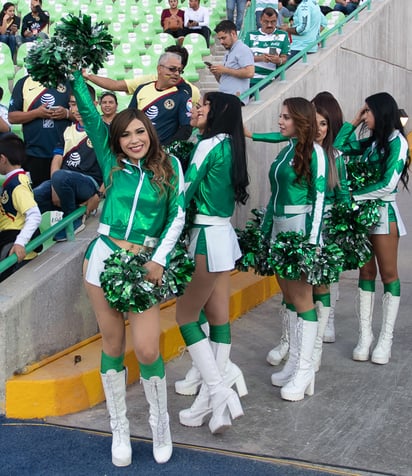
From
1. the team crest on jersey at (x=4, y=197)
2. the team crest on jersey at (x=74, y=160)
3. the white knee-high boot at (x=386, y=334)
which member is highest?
the team crest on jersey at (x=4, y=197)

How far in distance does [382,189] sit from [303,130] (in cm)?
96

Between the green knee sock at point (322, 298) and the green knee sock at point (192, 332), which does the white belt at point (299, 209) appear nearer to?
the green knee sock at point (322, 298)

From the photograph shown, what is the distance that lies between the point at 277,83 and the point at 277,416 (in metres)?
4.90

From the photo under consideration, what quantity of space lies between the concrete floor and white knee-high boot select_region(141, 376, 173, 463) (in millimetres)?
308

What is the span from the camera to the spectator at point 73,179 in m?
6.03

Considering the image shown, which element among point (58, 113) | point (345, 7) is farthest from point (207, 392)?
point (345, 7)

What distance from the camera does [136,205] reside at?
167 inches

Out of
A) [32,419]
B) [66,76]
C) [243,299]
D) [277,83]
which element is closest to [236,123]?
[66,76]

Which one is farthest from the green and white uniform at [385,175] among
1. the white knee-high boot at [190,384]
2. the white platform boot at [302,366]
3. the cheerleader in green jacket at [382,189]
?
the white knee-high boot at [190,384]

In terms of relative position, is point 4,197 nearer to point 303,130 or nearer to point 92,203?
point 92,203

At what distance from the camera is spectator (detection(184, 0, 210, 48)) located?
12773 mm

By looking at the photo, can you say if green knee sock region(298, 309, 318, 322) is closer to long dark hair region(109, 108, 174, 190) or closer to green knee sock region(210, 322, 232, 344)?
green knee sock region(210, 322, 232, 344)

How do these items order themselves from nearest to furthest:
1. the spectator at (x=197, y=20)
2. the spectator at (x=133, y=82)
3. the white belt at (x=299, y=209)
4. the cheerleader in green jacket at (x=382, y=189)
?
1. the white belt at (x=299, y=209)
2. the cheerleader in green jacket at (x=382, y=189)
3. the spectator at (x=133, y=82)
4. the spectator at (x=197, y=20)

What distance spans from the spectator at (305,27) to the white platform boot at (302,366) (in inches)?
Answer: 239
